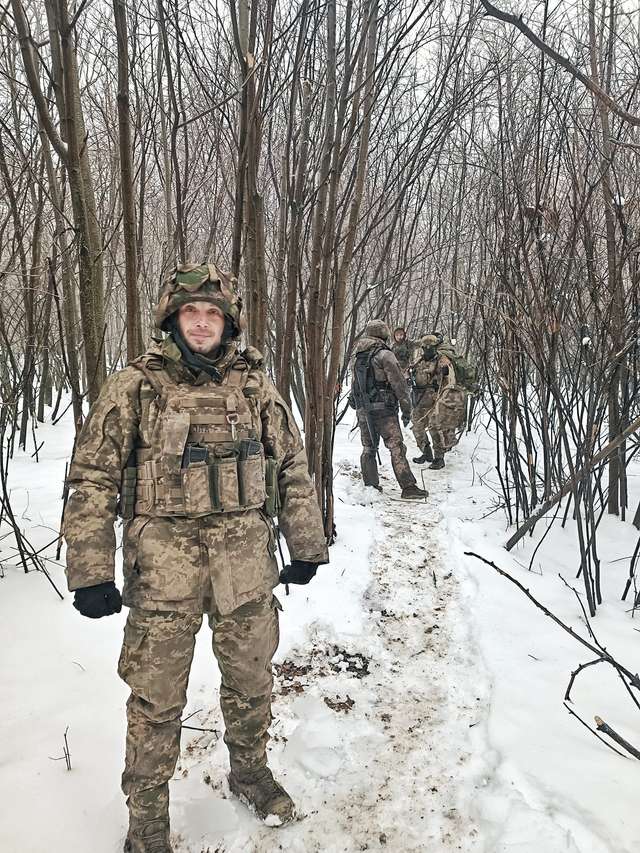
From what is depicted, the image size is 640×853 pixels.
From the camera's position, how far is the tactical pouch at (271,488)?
167cm

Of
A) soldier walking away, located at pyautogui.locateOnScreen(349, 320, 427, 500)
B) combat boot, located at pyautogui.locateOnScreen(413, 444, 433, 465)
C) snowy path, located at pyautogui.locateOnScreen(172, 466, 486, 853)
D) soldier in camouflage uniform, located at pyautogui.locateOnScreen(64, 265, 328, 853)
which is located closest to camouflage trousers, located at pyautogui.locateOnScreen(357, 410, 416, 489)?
soldier walking away, located at pyautogui.locateOnScreen(349, 320, 427, 500)

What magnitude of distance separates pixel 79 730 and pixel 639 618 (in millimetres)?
2743

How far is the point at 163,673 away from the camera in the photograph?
1457 millimetres

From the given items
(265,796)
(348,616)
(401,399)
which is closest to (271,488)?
(265,796)

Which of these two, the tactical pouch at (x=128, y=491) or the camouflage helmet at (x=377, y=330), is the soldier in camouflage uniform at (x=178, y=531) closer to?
the tactical pouch at (x=128, y=491)

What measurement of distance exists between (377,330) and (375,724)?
13.5 ft

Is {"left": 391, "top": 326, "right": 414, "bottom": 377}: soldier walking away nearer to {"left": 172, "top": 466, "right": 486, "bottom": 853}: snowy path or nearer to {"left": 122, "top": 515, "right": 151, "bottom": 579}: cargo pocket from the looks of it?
{"left": 172, "top": 466, "right": 486, "bottom": 853}: snowy path

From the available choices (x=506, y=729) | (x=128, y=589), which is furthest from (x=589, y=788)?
(x=128, y=589)

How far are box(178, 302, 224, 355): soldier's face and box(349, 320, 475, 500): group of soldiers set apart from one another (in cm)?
388

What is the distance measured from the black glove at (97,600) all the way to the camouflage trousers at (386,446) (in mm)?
3998

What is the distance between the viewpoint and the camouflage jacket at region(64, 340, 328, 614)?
4.74ft

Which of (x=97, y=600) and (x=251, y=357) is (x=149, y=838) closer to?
(x=97, y=600)

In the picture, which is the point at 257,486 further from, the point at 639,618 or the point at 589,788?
the point at 639,618

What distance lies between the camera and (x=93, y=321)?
203 cm
